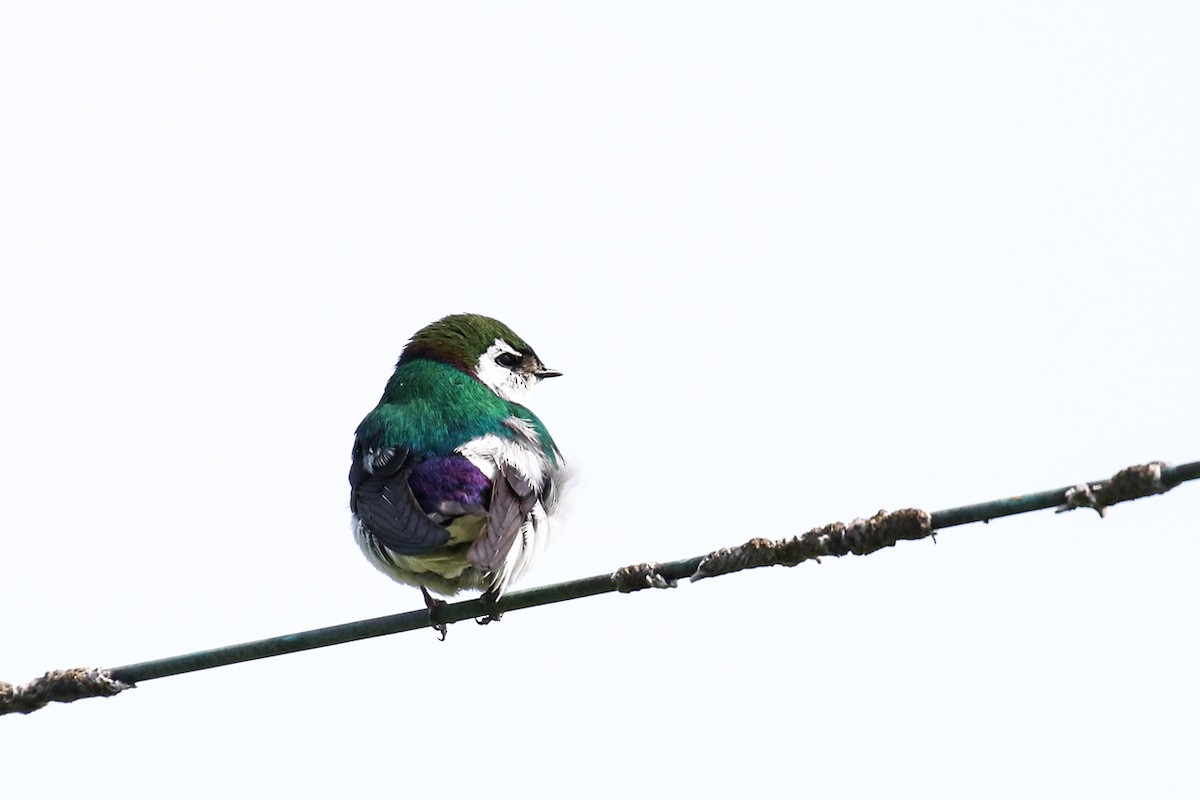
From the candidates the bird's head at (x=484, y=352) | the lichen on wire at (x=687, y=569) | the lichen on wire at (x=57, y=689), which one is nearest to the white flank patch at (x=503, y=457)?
the bird's head at (x=484, y=352)

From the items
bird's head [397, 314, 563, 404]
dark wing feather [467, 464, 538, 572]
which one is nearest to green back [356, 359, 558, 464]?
bird's head [397, 314, 563, 404]

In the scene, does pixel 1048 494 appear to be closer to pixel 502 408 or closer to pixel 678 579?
pixel 678 579

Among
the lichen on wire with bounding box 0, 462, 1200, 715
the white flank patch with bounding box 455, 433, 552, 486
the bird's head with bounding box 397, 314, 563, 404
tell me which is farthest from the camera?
the bird's head with bounding box 397, 314, 563, 404

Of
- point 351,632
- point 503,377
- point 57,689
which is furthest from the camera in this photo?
point 503,377

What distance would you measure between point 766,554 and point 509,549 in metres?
2.28

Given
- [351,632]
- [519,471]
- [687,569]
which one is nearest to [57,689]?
[351,632]

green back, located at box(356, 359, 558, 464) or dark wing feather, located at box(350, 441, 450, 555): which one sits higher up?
green back, located at box(356, 359, 558, 464)

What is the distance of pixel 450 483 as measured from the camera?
260 inches

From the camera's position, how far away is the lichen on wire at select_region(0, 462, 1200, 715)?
3602 mm

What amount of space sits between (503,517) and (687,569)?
220cm

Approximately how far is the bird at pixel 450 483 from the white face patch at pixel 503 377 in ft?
1.15

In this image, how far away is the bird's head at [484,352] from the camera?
839cm

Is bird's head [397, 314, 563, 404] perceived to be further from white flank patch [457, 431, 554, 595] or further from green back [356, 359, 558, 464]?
white flank patch [457, 431, 554, 595]

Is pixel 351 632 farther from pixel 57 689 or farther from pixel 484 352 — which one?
pixel 484 352
